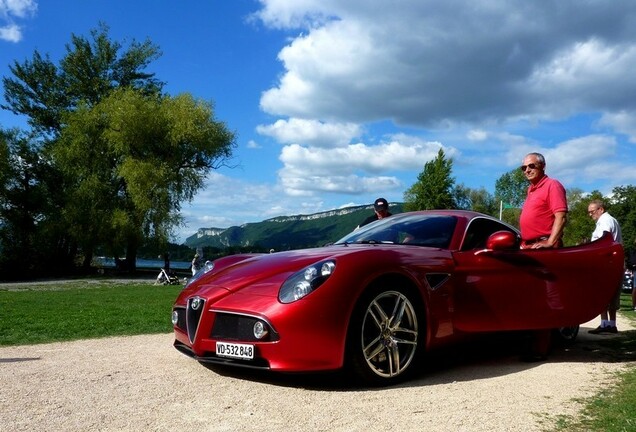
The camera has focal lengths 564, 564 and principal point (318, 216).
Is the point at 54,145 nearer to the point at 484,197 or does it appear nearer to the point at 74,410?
the point at 74,410

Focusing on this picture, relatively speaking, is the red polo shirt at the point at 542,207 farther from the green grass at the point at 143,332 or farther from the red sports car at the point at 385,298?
the green grass at the point at 143,332

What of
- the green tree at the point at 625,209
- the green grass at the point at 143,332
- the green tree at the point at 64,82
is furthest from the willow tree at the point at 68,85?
the green tree at the point at 625,209

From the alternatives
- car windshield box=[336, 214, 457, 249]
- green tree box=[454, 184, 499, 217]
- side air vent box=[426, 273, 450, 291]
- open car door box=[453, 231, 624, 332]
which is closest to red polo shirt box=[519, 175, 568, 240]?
open car door box=[453, 231, 624, 332]

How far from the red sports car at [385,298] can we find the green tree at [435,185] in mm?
57773

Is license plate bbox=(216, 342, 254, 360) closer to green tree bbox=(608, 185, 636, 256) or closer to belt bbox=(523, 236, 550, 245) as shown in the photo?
belt bbox=(523, 236, 550, 245)

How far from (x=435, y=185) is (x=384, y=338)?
200 ft

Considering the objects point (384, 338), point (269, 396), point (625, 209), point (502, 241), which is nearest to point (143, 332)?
point (269, 396)

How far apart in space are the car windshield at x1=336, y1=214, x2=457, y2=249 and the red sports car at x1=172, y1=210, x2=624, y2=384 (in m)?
0.01

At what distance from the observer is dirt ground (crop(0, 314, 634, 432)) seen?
3193mm

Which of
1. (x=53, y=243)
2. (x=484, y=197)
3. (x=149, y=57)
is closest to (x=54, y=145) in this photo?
(x=53, y=243)

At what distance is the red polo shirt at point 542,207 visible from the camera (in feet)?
18.6

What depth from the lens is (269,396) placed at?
3.77 metres

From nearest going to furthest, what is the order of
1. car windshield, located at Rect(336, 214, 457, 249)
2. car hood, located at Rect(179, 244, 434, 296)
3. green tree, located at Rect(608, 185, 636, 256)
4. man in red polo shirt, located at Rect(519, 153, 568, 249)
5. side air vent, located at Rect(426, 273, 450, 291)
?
car hood, located at Rect(179, 244, 434, 296) < side air vent, located at Rect(426, 273, 450, 291) < car windshield, located at Rect(336, 214, 457, 249) < man in red polo shirt, located at Rect(519, 153, 568, 249) < green tree, located at Rect(608, 185, 636, 256)

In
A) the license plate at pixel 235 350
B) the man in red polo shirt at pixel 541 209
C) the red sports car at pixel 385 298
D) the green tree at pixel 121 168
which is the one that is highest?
the green tree at pixel 121 168
